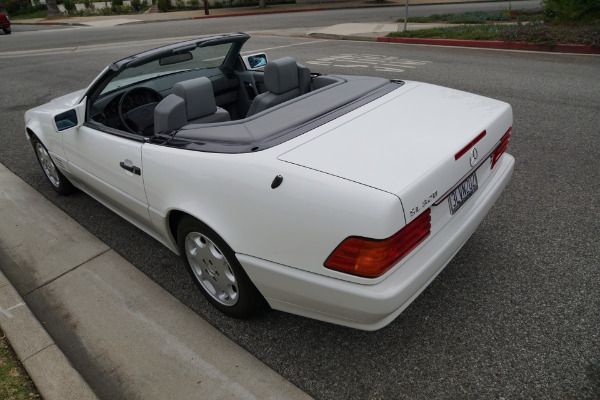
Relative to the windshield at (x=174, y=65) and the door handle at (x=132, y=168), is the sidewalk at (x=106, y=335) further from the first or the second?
the windshield at (x=174, y=65)

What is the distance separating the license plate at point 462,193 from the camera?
2.35 meters

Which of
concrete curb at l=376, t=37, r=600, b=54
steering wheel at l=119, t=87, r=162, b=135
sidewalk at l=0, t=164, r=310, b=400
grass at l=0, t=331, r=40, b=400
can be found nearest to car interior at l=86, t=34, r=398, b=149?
steering wheel at l=119, t=87, r=162, b=135

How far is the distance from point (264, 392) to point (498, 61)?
9.37 metres

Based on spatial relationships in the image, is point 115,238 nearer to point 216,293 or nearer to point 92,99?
point 92,99

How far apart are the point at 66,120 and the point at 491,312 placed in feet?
10.4

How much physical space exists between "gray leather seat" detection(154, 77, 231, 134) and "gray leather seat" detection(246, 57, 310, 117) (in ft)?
1.13

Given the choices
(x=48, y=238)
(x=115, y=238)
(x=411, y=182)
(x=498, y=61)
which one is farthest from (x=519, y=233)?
(x=498, y=61)

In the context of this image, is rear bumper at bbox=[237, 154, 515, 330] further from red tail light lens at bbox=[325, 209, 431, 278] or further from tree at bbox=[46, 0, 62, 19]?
tree at bbox=[46, 0, 62, 19]

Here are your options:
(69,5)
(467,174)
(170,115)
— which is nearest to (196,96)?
(170,115)

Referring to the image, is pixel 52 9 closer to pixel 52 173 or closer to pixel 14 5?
pixel 14 5

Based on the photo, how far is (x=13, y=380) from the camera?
2400 millimetres

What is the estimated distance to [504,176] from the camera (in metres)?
2.92

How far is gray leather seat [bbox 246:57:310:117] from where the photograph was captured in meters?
3.23

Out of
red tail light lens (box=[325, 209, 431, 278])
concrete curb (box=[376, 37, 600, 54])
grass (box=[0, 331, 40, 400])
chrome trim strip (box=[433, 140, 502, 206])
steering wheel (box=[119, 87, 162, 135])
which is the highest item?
steering wheel (box=[119, 87, 162, 135])
